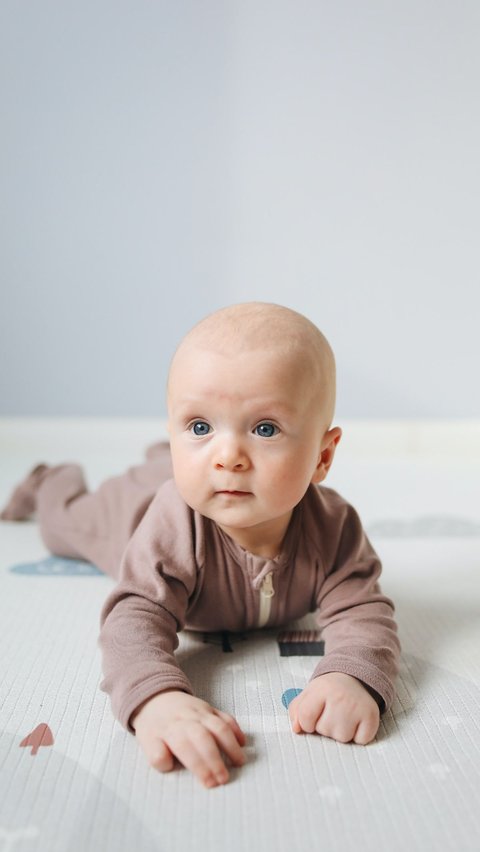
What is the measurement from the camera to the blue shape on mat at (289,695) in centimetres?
77

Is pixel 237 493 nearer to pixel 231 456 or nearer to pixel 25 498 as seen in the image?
pixel 231 456

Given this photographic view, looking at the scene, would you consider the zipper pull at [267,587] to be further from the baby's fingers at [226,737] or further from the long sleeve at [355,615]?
the baby's fingers at [226,737]

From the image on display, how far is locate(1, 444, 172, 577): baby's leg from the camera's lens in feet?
3.61

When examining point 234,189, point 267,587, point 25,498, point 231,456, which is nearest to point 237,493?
point 231,456

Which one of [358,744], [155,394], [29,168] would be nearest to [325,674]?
[358,744]

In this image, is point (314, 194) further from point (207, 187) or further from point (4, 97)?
point (4, 97)

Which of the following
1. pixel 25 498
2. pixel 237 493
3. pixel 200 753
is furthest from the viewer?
pixel 25 498

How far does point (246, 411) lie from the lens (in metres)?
0.73

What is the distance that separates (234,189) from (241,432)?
141cm

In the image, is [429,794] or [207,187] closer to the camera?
[429,794]

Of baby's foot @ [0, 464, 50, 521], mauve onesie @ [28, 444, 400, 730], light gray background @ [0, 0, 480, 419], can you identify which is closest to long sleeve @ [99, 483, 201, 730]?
mauve onesie @ [28, 444, 400, 730]

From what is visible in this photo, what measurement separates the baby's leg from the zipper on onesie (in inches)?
9.0

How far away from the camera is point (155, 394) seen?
6.96 ft

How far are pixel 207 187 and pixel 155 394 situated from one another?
509 mm
